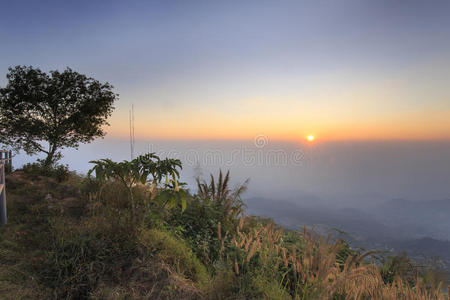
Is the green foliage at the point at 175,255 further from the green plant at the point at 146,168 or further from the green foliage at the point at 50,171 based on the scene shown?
the green foliage at the point at 50,171

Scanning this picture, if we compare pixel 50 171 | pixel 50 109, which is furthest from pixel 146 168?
pixel 50 109

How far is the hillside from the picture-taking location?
88.5 inches

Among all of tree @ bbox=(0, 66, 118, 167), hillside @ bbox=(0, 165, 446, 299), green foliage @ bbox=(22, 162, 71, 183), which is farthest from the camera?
tree @ bbox=(0, 66, 118, 167)

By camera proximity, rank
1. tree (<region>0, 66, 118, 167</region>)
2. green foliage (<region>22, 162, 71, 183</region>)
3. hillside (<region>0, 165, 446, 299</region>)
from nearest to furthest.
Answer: hillside (<region>0, 165, 446, 299</region>)
green foliage (<region>22, 162, 71, 183</region>)
tree (<region>0, 66, 118, 167</region>)

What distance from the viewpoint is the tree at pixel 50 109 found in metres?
10.7

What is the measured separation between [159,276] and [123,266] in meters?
0.53

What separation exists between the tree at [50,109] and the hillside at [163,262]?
6992mm

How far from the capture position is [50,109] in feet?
36.7

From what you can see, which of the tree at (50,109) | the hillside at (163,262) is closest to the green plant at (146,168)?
the hillside at (163,262)

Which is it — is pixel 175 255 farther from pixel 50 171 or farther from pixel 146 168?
pixel 50 171

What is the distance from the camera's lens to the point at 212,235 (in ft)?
16.1

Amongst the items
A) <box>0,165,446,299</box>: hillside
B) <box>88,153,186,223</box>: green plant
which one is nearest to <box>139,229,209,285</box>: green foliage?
<box>0,165,446,299</box>: hillside

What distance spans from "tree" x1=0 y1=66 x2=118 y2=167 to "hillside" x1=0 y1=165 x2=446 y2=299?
6992 mm

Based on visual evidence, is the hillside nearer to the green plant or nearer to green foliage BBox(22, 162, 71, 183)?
the green plant
